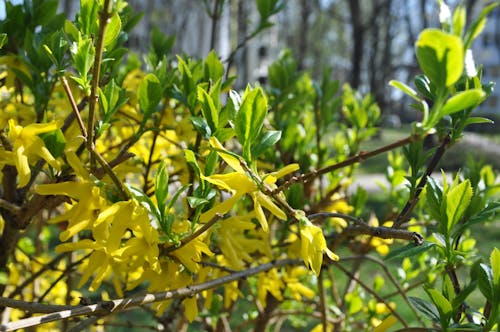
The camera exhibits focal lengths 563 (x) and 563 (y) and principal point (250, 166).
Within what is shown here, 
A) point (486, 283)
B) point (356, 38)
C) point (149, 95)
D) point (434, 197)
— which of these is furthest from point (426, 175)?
point (356, 38)

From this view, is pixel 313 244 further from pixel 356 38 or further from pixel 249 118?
pixel 356 38

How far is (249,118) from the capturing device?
0.61 m

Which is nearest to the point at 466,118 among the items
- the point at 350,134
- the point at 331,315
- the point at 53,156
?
the point at 53,156

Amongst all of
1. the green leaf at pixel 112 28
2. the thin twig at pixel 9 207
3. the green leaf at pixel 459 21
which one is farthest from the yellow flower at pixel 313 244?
the thin twig at pixel 9 207

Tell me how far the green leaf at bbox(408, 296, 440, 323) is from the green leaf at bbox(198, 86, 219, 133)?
33cm

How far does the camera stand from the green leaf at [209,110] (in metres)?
0.68

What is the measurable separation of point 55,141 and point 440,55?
1.61 feet

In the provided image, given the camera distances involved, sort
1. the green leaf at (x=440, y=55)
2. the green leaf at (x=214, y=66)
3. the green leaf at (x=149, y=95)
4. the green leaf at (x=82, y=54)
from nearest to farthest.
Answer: the green leaf at (x=440, y=55)
the green leaf at (x=82, y=54)
the green leaf at (x=149, y=95)
the green leaf at (x=214, y=66)

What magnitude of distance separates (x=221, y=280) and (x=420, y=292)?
90.8 inches

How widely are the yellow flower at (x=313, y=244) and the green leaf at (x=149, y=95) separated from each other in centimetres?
32

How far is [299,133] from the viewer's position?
136 centimetres

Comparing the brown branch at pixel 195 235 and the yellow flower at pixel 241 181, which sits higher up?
the yellow flower at pixel 241 181

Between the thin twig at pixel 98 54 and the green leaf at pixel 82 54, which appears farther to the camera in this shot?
the green leaf at pixel 82 54

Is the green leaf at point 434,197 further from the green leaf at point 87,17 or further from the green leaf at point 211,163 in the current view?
the green leaf at point 87,17
